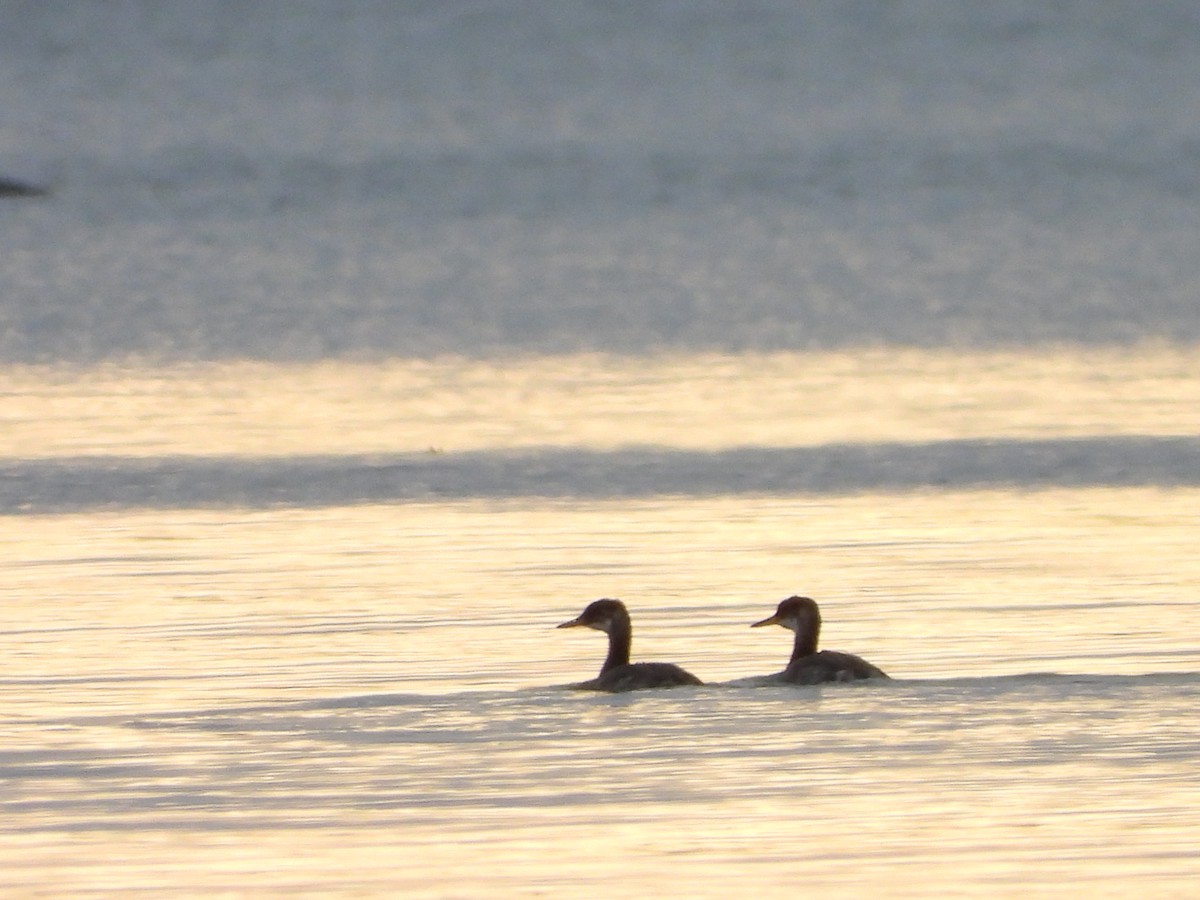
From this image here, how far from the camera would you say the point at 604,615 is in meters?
11.1

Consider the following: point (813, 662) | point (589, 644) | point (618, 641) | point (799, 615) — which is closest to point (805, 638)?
point (799, 615)

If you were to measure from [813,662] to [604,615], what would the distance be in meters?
0.89

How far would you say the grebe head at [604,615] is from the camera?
36.3 feet

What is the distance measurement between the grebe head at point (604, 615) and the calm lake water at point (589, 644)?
206 mm

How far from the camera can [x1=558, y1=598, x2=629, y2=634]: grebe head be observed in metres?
11.1

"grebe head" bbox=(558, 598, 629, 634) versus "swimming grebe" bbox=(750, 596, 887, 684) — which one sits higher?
"grebe head" bbox=(558, 598, 629, 634)

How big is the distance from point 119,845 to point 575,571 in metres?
5.45

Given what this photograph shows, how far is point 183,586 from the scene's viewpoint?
42.8 ft

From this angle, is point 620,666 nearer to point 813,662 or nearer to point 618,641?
point 618,641

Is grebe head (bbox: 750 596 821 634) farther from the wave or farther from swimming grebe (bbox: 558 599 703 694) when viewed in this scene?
the wave

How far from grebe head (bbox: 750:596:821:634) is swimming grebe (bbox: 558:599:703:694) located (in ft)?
1.40

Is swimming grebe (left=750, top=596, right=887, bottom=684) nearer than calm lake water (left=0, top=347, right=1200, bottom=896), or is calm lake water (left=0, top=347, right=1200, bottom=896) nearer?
calm lake water (left=0, top=347, right=1200, bottom=896)

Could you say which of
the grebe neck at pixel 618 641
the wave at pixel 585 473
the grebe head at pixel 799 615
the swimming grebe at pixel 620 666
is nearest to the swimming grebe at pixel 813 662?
the grebe head at pixel 799 615

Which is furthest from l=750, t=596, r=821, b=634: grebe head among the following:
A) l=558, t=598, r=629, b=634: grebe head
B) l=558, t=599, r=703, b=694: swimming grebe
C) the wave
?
the wave
